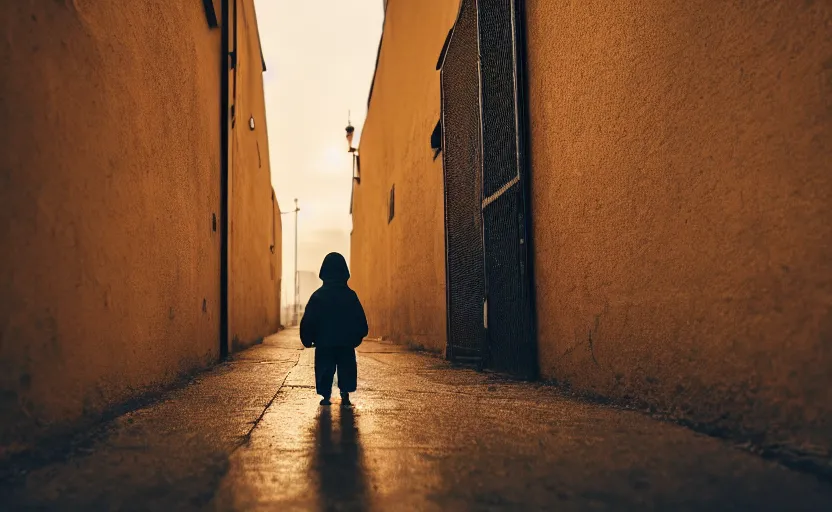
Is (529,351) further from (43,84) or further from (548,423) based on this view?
(43,84)

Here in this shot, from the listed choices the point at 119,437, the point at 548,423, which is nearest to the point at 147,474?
the point at 119,437

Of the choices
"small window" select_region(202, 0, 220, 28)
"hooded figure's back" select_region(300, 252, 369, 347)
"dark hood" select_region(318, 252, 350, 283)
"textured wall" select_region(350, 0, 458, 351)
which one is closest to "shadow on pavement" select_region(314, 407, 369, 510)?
"hooded figure's back" select_region(300, 252, 369, 347)

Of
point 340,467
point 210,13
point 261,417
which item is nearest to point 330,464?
point 340,467

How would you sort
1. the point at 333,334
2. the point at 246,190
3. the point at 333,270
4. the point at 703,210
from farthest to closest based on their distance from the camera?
the point at 246,190
the point at 333,270
the point at 333,334
the point at 703,210

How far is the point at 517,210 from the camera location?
4797 mm

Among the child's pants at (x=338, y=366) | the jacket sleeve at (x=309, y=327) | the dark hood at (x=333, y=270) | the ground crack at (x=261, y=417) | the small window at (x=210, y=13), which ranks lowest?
the ground crack at (x=261, y=417)

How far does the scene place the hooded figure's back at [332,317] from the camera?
378 centimetres

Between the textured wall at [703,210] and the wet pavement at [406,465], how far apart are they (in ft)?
0.88

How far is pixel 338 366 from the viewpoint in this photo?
12.5ft

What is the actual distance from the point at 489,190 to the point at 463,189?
106cm

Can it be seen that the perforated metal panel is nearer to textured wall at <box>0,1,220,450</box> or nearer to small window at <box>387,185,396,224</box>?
textured wall at <box>0,1,220,450</box>

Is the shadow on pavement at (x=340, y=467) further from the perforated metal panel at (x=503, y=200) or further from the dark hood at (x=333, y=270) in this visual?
the perforated metal panel at (x=503, y=200)

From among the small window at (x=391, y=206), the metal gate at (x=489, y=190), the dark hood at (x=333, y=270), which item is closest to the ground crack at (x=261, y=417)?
the dark hood at (x=333, y=270)

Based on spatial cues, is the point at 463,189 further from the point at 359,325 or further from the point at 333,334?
the point at 333,334
